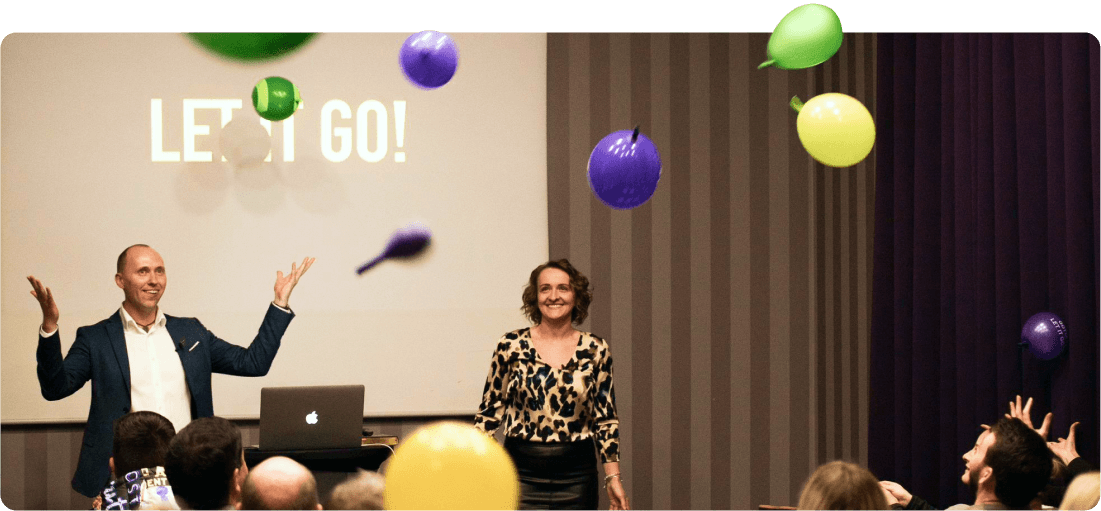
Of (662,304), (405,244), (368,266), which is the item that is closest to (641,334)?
(662,304)

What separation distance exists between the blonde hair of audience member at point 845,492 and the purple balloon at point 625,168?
1.46 m

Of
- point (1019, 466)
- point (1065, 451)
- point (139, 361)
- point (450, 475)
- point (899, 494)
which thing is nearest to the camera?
point (450, 475)

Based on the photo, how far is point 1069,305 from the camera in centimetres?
333

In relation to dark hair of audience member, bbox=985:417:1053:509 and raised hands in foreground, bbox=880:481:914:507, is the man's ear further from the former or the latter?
raised hands in foreground, bbox=880:481:914:507

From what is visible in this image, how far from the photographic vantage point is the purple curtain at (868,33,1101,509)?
10.8 feet

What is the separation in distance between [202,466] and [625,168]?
5.26ft

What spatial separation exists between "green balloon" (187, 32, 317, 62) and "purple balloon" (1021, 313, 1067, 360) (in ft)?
11.2

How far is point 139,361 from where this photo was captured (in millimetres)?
3514

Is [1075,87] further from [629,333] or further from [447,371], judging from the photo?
[447,371]

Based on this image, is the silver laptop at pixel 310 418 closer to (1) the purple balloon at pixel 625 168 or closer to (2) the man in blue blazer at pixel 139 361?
(2) the man in blue blazer at pixel 139 361

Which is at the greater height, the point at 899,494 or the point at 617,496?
the point at 899,494

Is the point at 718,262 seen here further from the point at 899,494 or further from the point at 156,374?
the point at 156,374

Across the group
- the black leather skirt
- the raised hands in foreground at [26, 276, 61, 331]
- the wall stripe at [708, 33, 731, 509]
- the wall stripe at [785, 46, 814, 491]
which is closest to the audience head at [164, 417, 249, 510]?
the raised hands in foreground at [26, 276, 61, 331]

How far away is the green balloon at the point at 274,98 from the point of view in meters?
3.88
